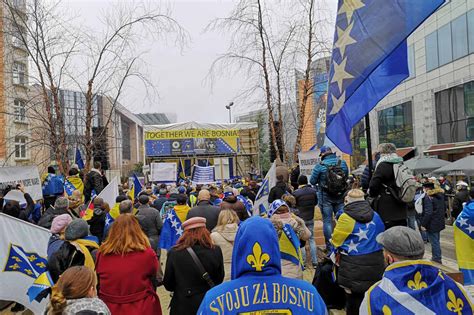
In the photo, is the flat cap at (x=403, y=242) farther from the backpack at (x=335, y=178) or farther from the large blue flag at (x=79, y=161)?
the large blue flag at (x=79, y=161)

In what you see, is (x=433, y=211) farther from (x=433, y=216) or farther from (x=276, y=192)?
(x=276, y=192)

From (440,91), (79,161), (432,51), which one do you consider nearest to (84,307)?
(79,161)

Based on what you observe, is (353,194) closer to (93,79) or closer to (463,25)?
(93,79)

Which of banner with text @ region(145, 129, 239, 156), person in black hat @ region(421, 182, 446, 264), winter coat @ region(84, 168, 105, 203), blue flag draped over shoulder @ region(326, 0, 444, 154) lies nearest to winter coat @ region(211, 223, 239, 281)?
blue flag draped over shoulder @ region(326, 0, 444, 154)

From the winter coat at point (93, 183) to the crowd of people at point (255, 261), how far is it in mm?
2257

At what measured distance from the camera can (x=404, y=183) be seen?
4.76m

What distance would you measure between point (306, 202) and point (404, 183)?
3.15 metres

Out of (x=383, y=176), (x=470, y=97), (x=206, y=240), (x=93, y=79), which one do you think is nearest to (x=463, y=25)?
(x=470, y=97)

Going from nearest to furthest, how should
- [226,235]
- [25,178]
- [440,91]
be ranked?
[226,235] → [25,178] → [440,91]

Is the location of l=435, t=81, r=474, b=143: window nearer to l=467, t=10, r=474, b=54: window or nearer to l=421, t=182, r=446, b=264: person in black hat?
l=467, t=10, r=474, b=54: window

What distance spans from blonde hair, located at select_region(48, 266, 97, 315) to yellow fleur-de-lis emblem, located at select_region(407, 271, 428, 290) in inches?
78.6

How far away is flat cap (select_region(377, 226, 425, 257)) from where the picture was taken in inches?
99.9

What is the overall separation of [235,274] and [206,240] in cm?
160

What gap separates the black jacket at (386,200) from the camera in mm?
4820
